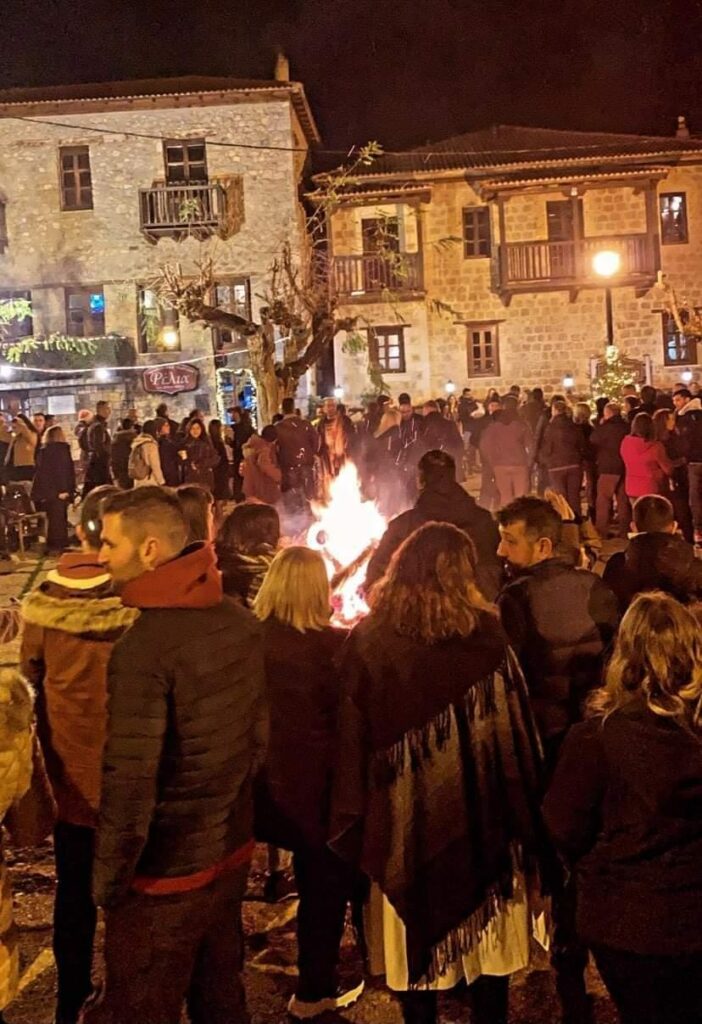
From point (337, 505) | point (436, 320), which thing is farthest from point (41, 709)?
point (436, 320)

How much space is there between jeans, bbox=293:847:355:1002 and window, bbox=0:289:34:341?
95.9ft

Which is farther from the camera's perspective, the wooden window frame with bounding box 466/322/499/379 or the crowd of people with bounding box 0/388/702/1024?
the wooden window frame with bounding box 466/322/499/379

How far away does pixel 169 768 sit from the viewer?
2934 mm

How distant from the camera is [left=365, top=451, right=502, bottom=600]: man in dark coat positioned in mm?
6262

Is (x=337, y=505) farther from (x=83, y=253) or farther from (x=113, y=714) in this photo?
(x=83, y=253)

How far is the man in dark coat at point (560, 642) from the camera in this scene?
12.9 feet

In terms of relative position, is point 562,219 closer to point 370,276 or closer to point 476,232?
point 476,232

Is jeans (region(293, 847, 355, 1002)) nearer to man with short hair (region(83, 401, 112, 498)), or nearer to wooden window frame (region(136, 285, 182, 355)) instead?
man with short hair (region(83, 401, 112, 498))

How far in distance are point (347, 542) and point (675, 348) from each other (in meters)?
Answer: 27.2

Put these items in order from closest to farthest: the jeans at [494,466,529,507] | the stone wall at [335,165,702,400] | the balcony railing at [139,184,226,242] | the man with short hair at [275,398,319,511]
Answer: the man with short hair at [275,398,319,511] < the jeans at [494,466,529,507] < the balcony railing at [139,184,226,242] < the stone wall at [335,165,702,400]

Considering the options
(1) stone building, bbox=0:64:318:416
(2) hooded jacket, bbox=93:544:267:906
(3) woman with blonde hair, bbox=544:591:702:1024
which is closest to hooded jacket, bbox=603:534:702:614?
(3) woman with blonde hair, bbox=544:591:702:1024

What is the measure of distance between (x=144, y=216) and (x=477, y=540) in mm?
26196

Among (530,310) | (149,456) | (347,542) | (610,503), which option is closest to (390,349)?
(530,310)

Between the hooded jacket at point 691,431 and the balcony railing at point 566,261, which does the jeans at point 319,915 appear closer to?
the hooded jacket at point 691,431
